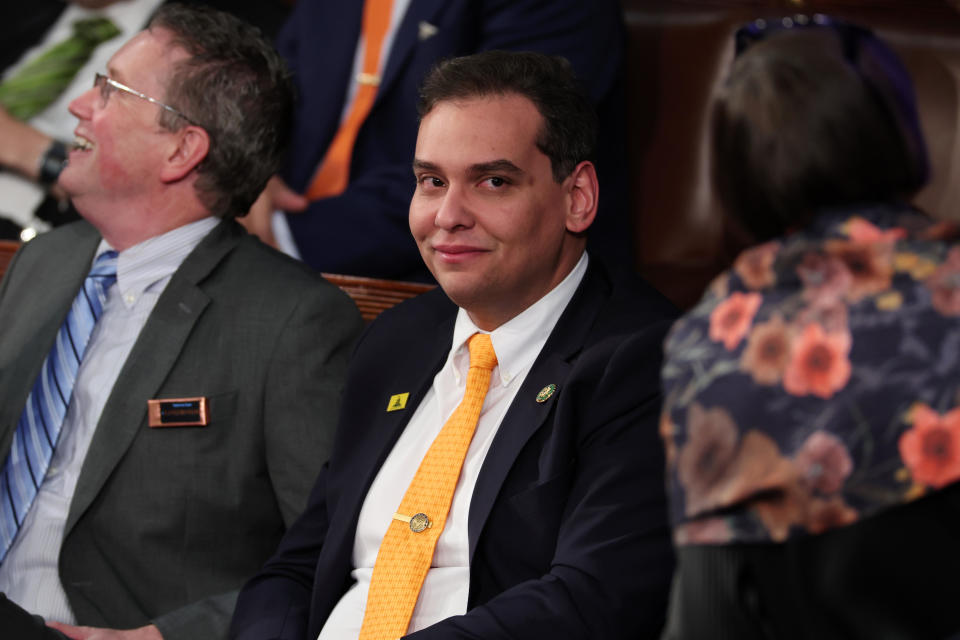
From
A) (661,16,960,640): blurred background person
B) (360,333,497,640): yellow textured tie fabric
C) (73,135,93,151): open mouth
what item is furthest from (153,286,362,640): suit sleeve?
(661,16,960,640): blurred background person

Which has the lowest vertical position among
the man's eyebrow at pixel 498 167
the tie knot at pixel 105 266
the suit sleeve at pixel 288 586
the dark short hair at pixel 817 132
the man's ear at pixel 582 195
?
the suit sleeve at pixel 288 586

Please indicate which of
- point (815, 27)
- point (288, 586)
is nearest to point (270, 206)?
point (288, 586)

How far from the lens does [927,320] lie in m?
0.91

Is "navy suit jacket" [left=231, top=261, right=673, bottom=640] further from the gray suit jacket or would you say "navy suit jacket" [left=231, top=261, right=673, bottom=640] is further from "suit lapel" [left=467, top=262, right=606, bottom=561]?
the gray suit jacket

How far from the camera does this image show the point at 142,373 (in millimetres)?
1962

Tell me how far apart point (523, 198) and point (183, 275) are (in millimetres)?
691

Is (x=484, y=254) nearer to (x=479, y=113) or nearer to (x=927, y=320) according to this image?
(x=479, y=113)

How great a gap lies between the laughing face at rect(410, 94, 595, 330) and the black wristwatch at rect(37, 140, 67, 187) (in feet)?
4.75

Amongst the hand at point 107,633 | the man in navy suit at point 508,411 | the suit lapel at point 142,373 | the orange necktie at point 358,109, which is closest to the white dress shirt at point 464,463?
the man in navy suit at point 508,411

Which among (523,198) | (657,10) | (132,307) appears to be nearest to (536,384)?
(523,198)

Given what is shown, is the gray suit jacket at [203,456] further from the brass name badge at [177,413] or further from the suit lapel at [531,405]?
the suit lapel at [531,405]

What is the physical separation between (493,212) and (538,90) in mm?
201

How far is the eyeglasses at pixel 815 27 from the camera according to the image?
101cm

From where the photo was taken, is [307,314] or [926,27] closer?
[307,314]
